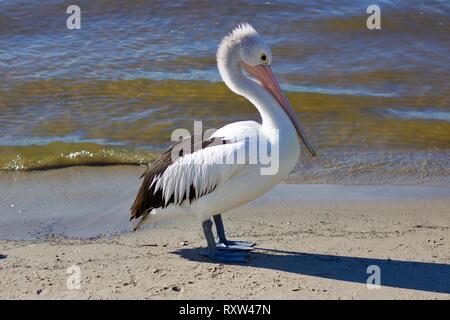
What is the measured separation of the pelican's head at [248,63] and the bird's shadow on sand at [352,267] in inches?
33.8

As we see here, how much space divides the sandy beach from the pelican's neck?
94 centimetres

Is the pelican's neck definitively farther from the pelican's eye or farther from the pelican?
the pelican's eye

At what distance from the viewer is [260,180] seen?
514 centimetres

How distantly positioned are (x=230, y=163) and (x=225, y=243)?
73cm

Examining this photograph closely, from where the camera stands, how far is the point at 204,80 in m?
10.0

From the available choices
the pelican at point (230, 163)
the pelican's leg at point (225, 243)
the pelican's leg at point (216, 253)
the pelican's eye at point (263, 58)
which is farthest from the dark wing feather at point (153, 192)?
the pelican's eye at point (263, 58)

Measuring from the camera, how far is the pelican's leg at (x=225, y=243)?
17.8 feet

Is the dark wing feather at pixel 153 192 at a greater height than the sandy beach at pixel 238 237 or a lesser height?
greater

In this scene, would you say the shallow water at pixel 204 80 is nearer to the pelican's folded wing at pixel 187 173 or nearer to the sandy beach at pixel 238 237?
the sandy beach at pixel 238 237

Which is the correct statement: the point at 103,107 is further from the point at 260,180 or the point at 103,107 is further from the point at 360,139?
the point at 260,180

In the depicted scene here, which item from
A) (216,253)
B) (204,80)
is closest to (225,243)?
(216,253)

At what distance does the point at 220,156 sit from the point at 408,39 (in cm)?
720

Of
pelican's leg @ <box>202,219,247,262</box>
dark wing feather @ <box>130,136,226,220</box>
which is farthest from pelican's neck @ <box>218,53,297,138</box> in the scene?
pelican's leg @ <box>202,219,247,262</box>
